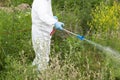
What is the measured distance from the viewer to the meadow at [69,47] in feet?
14.1

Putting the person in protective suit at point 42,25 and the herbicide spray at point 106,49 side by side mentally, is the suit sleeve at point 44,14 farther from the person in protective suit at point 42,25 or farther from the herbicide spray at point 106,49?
the herbicide spray at point 106,49

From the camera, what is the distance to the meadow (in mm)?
4301

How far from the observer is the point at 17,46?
5.47m

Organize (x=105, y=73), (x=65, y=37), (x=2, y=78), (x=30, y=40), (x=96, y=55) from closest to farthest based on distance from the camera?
(x=105, y=73), (x=2, y=78), (x=96, y=55), (x=30, y=40), (x=65, y=37)

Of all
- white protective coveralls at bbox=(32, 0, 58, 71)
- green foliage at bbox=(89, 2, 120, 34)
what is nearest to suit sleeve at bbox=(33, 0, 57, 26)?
white protective coveralls at bbox=(32, 0, 58, 71)

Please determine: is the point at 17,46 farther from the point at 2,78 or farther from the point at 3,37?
the point at 2,78

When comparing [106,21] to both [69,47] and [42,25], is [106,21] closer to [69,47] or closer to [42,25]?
[69,47]

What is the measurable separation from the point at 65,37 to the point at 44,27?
98 centimetres

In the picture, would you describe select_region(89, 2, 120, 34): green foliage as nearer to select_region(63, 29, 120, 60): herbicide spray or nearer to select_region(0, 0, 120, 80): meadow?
select_region(0, 0, 120, 80): meadow

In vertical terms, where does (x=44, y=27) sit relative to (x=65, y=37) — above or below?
above

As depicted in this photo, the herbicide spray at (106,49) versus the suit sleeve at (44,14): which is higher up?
the suit sleeve at (44,14)

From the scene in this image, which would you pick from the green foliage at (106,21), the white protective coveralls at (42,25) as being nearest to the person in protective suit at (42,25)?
the white protective coveralls at (42,25)

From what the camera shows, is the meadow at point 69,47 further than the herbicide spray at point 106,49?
No

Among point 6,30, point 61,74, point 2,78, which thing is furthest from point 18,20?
point 61,74
